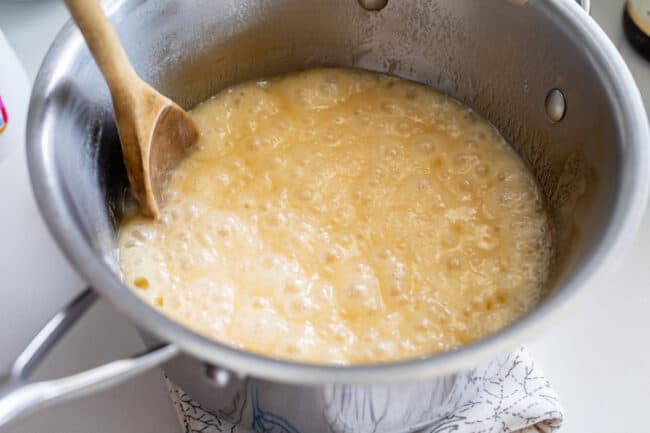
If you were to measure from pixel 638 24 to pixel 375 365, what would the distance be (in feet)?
2.92

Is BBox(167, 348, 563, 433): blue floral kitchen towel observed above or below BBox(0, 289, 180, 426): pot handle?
below

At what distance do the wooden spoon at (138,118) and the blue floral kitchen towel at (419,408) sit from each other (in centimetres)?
26

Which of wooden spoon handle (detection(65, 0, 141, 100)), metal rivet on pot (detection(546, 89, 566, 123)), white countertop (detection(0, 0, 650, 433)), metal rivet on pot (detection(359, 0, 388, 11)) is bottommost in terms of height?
white countertop (detection(0, 0, 650, 433))

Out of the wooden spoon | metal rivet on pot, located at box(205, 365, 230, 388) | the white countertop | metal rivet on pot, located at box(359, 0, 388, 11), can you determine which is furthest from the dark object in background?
metal rivet on pot, located at box(205, 365, 230, 388)

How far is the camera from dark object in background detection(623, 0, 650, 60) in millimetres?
1175

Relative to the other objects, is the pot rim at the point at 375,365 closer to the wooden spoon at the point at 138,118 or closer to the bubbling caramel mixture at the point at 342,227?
the wooden spoon at the point at 138,118

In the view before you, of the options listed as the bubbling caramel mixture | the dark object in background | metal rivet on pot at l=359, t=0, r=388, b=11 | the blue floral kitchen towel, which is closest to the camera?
the blue floral kitchen towel

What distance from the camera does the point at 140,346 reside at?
3.14ft

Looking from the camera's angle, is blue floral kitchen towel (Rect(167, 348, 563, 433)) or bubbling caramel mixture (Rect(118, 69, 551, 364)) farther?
bubbling caramel mixture (Rect(118, 69, 551, 364))

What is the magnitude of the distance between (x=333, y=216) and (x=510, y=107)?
0.31 m

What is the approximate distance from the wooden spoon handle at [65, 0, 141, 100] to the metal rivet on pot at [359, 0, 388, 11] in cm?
39

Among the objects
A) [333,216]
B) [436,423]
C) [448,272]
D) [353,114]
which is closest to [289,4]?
[353,114]

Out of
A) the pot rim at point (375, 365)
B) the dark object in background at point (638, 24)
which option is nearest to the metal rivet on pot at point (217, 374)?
the pot rim at point (375, 365)

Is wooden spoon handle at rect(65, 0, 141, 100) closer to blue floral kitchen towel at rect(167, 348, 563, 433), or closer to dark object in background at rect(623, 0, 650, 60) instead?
blue floral kitchen towel at rect(167, 348, 563, 433)
